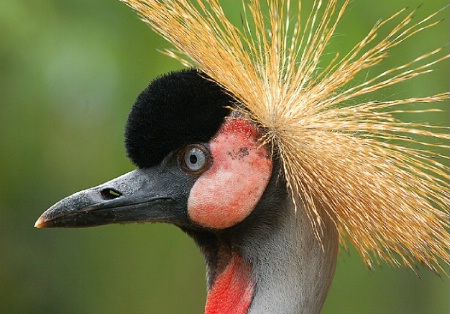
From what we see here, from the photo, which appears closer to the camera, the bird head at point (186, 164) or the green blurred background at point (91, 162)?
the bird head at point (186, 164)

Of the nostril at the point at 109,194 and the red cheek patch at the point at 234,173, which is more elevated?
the red cheek patch at the point at 234,173

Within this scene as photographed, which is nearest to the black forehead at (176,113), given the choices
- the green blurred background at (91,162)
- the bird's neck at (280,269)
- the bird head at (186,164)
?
the bird head at (186,164)

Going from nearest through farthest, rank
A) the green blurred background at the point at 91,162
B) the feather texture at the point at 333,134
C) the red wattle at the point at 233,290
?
the feather texture at the point at 333,134, the red wattle at the point at 233,290, the green blurred background at the point at 91,162

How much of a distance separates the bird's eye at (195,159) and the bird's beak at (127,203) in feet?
0.13

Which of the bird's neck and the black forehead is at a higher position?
the black forehead

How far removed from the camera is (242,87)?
1.60m

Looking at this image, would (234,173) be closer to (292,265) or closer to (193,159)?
(193,159)

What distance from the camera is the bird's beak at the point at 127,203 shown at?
1613mm

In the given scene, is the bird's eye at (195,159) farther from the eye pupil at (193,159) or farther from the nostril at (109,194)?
the nostril at (109,194)

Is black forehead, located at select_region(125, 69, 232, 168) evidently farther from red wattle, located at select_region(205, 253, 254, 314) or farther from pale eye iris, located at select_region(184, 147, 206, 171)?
red wattle, located at select_region(205, 253, 254, 314)

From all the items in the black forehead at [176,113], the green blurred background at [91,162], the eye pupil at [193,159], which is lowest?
the green blurred background at [91,162]

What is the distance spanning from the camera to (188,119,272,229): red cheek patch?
1.62 metres

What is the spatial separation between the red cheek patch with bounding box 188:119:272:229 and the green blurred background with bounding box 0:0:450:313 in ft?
2.37

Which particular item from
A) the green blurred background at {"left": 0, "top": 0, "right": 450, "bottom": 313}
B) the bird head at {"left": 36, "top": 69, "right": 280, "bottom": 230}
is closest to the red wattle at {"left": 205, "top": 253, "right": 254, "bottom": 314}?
the bird head at {"left": 36, "top": 69, "right": 280, "bottom": 230}
